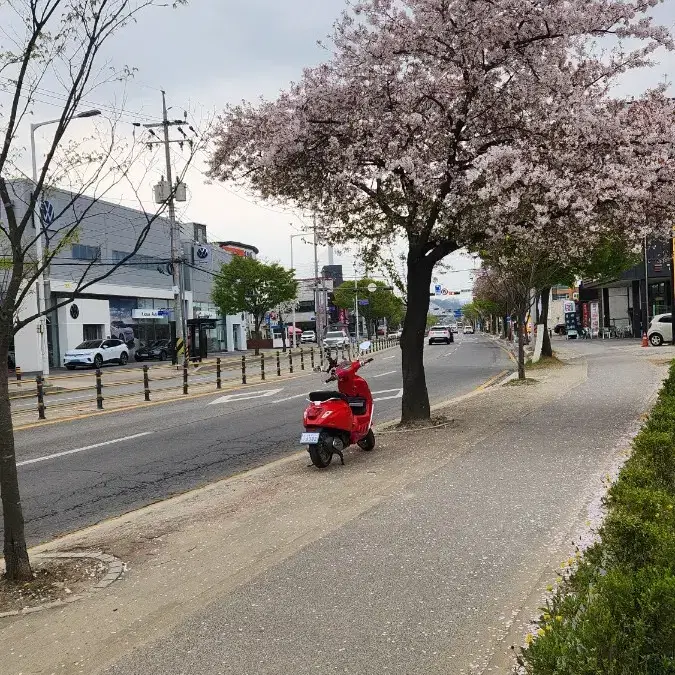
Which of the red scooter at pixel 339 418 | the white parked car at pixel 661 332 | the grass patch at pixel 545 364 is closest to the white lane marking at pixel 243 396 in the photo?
the red scooter at pixel 339 418

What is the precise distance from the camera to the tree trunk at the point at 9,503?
523 cm

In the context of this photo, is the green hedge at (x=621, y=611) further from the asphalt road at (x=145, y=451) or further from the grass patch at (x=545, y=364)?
the grass patch at (x=545, y=364)

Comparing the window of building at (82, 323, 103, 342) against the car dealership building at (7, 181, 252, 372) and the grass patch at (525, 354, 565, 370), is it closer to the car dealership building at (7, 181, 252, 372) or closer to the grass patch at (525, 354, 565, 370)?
the car dealership building at (7, 181, 252, 372)

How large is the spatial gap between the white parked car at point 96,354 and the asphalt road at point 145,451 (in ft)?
76.5

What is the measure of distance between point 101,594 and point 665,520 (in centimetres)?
361

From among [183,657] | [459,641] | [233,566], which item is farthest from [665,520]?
[233,566]

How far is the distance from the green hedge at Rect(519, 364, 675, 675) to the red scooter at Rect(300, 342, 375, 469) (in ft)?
16.8

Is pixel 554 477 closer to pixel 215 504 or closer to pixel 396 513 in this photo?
pixel 396 513

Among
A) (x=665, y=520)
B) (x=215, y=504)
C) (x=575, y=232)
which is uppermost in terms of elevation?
(x=575, y=232)

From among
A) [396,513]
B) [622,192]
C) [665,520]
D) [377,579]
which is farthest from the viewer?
[622,192]

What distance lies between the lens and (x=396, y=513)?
629 cm

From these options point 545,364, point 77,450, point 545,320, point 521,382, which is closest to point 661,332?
point 545,320

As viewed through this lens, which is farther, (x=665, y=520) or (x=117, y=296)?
(x=117, y=296)

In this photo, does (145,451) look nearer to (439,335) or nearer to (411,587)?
(411,587)
